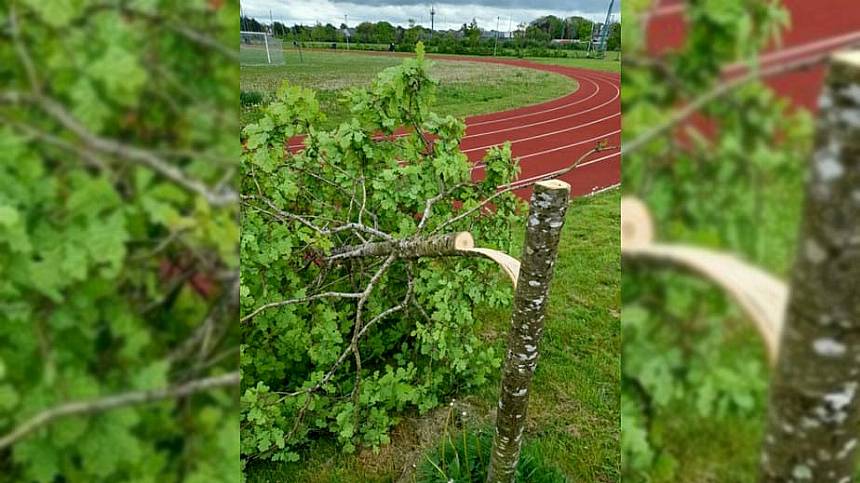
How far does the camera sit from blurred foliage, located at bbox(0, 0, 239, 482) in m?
0.43

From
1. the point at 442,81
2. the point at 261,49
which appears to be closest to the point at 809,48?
the point at 261,49

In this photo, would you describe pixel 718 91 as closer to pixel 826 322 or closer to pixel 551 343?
pixel 826 322

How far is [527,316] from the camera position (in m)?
1.04

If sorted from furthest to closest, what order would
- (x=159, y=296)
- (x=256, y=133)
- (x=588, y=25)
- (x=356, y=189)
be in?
(x=356, y=189) → (x=256, y=133) → (x=588, y=25) → (x=159, y=296)

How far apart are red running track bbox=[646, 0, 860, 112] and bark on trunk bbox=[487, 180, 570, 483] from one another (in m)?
0.47

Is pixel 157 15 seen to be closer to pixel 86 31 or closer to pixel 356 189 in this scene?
pixel 86 31

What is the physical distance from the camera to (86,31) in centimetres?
42

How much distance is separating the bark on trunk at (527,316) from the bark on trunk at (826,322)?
0.52 metres

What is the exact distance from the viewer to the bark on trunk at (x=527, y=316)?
938mm

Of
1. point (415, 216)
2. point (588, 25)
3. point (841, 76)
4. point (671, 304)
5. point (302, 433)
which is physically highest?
point (588, 25)

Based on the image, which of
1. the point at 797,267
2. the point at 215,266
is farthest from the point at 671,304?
the point at 215,266

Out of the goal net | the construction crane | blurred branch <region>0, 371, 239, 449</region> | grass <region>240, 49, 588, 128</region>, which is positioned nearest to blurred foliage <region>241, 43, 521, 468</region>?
grass <region>240, 49, 588, 128</region>

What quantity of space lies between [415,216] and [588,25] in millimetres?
1149

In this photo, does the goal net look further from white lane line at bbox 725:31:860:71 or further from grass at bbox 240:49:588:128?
white lane line at bbox 725:31:860:71
